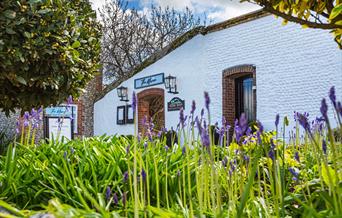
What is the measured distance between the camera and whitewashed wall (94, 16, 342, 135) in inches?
412

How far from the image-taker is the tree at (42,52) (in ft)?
13.4

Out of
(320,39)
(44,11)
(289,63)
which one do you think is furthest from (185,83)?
(44,11)

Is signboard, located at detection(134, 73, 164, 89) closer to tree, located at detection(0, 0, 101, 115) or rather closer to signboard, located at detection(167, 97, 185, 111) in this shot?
signboard, located at detection(167, 97, 185, 111)

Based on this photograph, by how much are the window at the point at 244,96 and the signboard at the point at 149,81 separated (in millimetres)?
2497

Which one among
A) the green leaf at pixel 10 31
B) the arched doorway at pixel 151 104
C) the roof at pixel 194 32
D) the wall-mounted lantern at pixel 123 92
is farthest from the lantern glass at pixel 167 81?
the green leaf at pixel 10 31

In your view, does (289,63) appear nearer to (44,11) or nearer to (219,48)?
(219,48)

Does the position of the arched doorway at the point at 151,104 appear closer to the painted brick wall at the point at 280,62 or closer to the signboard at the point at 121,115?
the signboard at the point at 121,115

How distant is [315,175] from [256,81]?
9.55 meters

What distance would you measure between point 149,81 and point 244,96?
10.7ft

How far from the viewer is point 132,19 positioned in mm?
20141

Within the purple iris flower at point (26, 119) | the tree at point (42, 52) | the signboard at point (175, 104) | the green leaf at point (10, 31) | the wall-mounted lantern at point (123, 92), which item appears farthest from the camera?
the wall-mounted lantern at point (123, 92)

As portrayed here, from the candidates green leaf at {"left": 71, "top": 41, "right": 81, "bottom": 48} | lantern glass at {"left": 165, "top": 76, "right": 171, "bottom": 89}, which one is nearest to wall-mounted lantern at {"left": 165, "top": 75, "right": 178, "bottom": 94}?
lantern glass at {"left": 165, "top": 76, "right": 171, "bottom": 89}

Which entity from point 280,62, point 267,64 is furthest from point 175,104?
point 280,62

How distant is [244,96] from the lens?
41.7 feet
